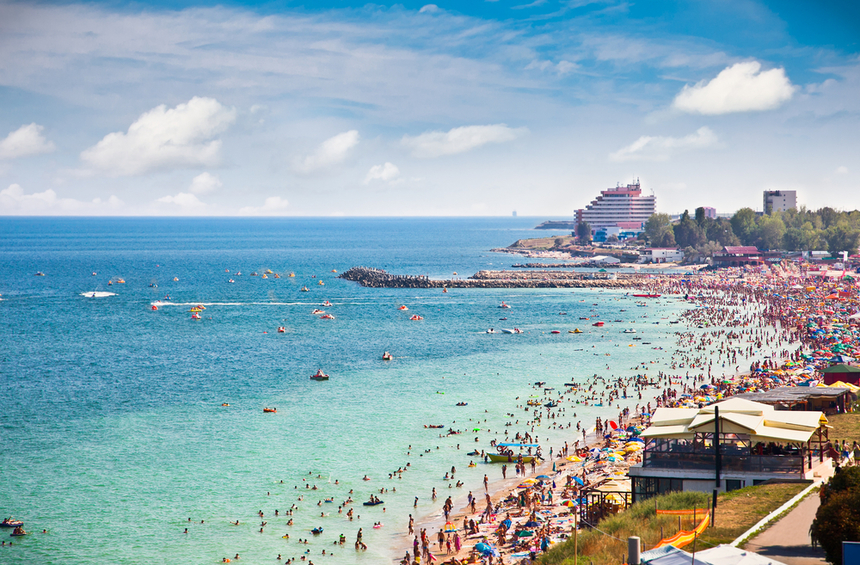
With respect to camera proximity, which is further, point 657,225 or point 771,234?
point 657,225

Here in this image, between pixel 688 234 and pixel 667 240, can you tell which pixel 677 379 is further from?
pixel 667 240

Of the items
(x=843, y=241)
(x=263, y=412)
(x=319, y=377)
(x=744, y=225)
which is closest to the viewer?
(x=263, y=412)

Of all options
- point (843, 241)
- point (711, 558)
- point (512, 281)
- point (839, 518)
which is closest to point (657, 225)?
point (843, 241)

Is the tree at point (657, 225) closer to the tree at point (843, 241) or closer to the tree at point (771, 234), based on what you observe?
the tree at point (771, 234)

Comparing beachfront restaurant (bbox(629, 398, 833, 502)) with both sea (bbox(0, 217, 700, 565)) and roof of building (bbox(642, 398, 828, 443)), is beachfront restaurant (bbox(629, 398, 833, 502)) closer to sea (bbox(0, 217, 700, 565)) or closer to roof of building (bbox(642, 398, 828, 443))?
roof of building (bbox(642, 398, 828, 443))

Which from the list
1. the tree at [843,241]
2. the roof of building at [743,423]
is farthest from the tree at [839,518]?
the tree at [843,241]

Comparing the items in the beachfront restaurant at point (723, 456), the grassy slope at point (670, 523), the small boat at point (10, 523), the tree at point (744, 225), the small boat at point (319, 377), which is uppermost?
the tree at point (744, 225)
